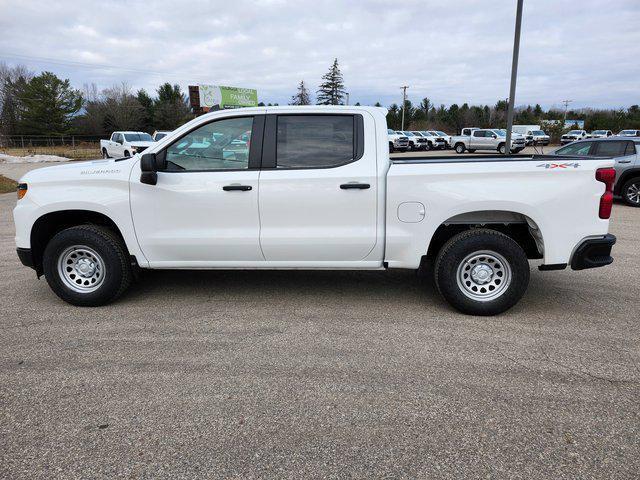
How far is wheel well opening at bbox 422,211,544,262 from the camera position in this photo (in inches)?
181

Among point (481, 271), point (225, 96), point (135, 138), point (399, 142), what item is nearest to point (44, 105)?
point (225, 96)

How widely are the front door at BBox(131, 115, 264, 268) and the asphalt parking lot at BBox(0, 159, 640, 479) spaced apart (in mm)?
692

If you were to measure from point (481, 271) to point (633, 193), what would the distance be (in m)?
9.80

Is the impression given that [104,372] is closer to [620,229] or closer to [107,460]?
[107,460]

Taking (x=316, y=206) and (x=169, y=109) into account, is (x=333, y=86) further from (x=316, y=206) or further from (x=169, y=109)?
(x=316, y=206)

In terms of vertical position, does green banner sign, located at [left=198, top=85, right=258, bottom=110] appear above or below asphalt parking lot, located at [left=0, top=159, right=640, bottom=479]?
above

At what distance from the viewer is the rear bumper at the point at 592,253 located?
440 cm

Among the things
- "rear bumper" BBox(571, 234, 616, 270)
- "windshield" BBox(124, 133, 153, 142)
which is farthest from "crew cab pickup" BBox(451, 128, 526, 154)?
"rear bumper" BBox(571, 234, 616, 270)

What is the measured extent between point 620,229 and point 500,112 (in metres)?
99.2

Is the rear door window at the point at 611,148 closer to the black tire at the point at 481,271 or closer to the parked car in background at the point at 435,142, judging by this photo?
the black tire at the point at 481,271

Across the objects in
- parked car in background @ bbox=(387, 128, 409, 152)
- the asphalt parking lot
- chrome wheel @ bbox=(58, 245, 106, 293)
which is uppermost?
parked car in background @ bbox=(387, 128, 409, 152)

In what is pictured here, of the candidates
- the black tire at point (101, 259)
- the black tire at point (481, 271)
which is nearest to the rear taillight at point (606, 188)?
the black tire at point (481, 271)

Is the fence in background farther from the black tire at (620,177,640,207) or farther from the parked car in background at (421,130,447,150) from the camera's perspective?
the black tire at (620,177,640,207)

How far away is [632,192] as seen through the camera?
1205 cm
